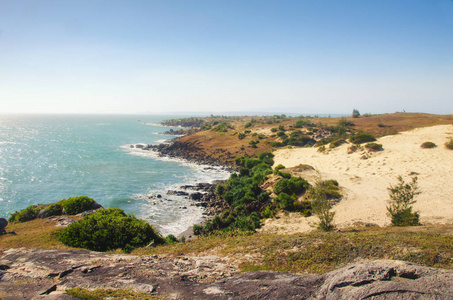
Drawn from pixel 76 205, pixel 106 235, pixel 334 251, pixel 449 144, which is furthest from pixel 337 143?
pixel 76 205

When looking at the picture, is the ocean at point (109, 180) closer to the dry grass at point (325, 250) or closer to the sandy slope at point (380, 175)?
the dry grass at point (325, 250)

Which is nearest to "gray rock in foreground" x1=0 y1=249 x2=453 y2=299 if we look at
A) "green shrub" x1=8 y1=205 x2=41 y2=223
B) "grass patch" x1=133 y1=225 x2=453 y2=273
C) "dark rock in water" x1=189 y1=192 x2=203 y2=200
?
"grass patch" x1=133 y1=225 x2=453 y2=273

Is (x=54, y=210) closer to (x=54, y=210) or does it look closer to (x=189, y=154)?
(x=54, y=210)

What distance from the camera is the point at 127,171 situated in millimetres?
44750

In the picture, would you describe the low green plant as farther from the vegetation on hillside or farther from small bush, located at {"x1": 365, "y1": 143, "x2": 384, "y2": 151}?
the vegetation on hillside

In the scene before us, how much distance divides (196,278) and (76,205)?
665 inches

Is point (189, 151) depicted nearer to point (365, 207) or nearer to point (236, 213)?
point (236, 213)

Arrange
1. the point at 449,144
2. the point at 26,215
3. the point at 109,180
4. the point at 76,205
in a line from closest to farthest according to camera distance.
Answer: the point at 26,215 → the point at 76,205 → the point at 449,144 → the point at 109,180

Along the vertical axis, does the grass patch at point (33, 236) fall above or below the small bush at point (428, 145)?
below

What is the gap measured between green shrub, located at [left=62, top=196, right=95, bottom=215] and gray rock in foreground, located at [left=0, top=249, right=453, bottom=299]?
800 centimetres

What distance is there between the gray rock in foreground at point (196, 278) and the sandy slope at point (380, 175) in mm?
11293

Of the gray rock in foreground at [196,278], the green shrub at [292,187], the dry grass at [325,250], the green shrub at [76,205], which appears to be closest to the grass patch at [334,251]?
the dry grass at [325,250]

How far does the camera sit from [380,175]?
97.5 ft

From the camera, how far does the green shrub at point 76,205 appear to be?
19594mm
